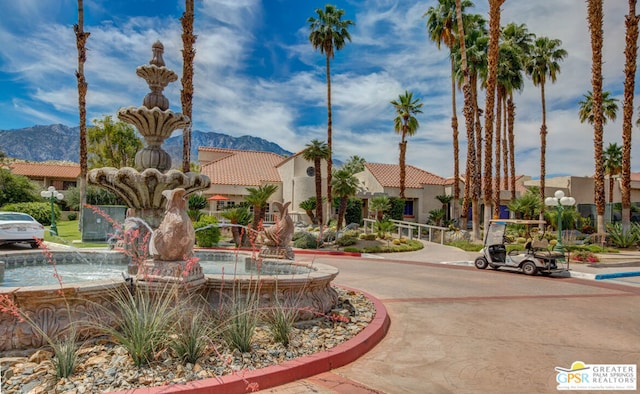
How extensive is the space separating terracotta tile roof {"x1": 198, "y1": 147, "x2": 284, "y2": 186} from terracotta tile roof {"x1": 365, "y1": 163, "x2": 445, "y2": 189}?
396 inches

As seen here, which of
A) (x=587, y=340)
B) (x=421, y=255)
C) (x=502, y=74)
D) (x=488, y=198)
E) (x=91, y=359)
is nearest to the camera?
(x=91, y=359)

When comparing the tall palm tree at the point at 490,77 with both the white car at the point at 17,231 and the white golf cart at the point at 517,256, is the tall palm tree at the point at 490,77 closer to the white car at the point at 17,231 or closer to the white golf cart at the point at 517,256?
the white golf cart at the point at 517,256

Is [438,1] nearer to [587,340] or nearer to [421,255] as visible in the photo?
[421,255]

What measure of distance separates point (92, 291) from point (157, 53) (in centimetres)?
669

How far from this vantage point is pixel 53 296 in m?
4.56

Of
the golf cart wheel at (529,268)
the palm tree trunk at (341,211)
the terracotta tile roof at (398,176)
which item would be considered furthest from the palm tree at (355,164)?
the golf cart wheel at (529,268)

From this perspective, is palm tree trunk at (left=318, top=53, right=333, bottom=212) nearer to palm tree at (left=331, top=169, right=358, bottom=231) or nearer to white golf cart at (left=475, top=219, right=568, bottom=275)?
palm tree at (left=331, top=169, right=358, bottom=231)

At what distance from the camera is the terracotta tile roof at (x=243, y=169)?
3903cm

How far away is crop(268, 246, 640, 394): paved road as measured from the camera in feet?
15.1

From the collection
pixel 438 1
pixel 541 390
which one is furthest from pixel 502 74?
pixel 541 390

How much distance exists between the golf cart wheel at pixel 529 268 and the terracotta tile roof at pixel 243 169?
28304mm

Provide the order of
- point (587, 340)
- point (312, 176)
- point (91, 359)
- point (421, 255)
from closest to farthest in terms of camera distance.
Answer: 1. point (91, 359)
2. point (587, 340)
3. point (421, 255)
4. point (312, 176)

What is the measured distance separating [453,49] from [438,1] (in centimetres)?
404

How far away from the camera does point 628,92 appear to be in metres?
24.9
